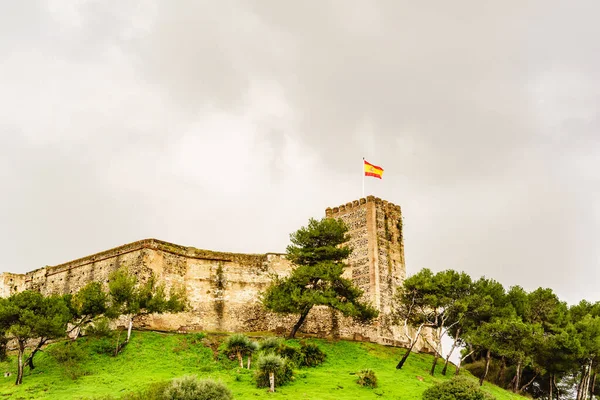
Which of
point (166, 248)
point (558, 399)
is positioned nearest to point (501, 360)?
point (558, 399)

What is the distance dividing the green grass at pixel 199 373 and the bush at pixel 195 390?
1792mm

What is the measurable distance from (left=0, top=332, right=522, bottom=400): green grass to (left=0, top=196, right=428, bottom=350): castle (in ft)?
11.5

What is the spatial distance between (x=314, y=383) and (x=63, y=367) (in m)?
14.1

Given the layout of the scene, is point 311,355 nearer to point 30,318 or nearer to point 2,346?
point 30,318

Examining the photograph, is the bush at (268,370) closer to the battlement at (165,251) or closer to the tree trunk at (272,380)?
the tree trunk at (272,380)

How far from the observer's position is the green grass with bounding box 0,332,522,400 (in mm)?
31922

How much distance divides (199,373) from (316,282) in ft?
37.9

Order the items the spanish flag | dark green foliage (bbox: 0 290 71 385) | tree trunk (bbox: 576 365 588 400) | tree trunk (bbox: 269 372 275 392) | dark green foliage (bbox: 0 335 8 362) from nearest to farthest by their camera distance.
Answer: tree trunk (bbox: 269 372 275 392) < dark green foliage (bbox: 0 290 71 385) < dark green foliage (bbox: 0 335 8 362) < tree trunk (bbox: 576 365 588 400) < the spanish flag

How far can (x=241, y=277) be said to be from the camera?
49.3 m

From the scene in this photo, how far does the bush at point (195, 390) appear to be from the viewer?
90.3 feet

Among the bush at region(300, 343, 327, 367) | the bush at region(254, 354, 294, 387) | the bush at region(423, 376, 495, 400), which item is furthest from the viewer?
the bush at region(300, 343, 327, 367)

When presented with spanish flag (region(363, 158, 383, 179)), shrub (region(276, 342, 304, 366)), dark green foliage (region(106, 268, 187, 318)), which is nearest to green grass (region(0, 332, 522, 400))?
shrub (region(276, 342, 304, 366))

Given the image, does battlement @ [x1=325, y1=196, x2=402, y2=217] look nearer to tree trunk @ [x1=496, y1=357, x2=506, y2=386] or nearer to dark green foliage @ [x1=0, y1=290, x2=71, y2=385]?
tree trunk @ [x1=496, y1=357, x2=506, y2=386]

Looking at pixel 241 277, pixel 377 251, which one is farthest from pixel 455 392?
pixel 241 277
